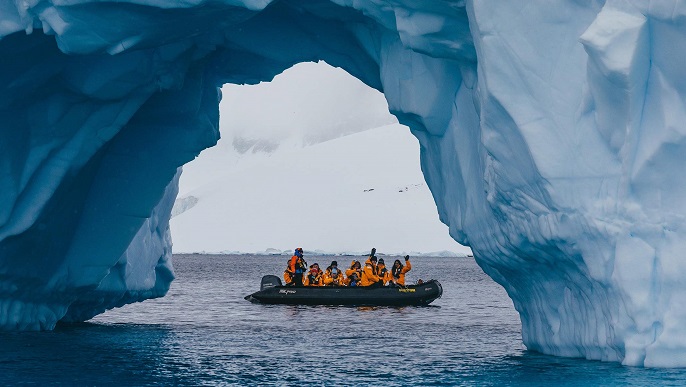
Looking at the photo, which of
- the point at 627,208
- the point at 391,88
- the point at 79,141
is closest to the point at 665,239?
the point at 627,208

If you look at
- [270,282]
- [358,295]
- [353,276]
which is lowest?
[358,295]

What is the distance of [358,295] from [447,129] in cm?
1828

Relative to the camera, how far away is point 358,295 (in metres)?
35.3

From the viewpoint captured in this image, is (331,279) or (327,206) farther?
(327,206)

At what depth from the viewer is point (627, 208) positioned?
1325cm

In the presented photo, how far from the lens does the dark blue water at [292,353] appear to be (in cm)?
1527

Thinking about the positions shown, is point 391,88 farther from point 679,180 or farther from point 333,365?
point 679,180

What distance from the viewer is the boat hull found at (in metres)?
35.2

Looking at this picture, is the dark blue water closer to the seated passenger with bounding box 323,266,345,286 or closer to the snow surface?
the seated passenger with bounding box 323,266,345,286

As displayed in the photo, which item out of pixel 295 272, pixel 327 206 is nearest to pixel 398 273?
pixel 295 272

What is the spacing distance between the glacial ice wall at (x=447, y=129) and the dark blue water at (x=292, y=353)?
26.0 inches

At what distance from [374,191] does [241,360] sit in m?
118

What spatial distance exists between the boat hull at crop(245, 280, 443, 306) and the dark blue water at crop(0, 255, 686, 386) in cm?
240

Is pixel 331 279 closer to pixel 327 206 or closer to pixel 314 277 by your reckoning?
pixel 314 277
